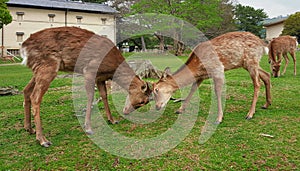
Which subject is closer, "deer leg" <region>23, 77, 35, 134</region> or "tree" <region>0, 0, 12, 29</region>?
"deer leg" <region>23, 77, 35, 134</region>

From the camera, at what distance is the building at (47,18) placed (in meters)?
31.2

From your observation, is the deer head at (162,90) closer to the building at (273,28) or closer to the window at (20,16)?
the window at (20,16)

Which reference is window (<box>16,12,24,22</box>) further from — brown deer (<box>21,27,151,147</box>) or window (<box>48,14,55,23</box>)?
brown deer (<box>21,27,151,147</box>)

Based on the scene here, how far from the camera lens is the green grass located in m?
3.13

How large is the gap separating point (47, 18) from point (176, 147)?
114ft

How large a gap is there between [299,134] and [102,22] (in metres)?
36.9

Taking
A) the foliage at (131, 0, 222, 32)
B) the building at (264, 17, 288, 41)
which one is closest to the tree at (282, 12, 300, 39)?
the building at (264, 17, 288, 41)

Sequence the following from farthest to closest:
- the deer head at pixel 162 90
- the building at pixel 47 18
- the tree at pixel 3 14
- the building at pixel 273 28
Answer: the building at pixel 273 28 < the building at pixel 47 18 < the tree at pixel 3 14 < the deer head at pixel 162 90

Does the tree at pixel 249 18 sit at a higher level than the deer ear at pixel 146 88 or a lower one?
higher

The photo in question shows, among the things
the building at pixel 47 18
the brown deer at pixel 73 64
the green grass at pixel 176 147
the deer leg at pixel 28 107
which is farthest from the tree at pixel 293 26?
the deer leg at pixel 28 107

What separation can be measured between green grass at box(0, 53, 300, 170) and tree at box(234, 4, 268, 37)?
1662 inches

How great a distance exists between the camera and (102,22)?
38.2 m

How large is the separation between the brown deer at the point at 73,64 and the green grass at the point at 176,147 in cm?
31

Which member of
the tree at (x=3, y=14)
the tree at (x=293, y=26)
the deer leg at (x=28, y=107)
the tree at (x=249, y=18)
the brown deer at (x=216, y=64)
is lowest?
the deer leg at (x=28, y=107)
